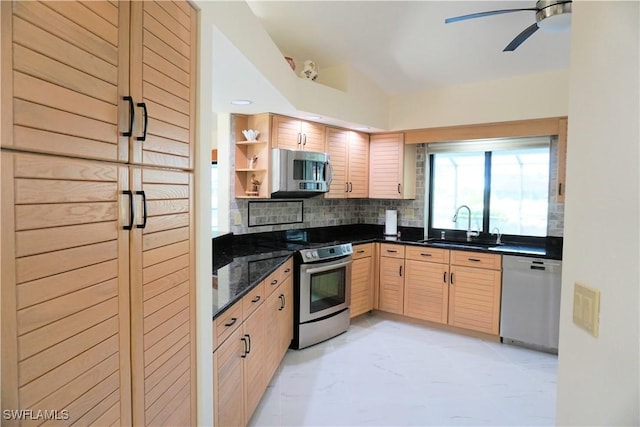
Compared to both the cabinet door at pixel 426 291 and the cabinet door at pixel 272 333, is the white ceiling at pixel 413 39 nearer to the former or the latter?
the cabinet door at pixel 426 291

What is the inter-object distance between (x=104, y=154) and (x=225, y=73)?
56.5 inches

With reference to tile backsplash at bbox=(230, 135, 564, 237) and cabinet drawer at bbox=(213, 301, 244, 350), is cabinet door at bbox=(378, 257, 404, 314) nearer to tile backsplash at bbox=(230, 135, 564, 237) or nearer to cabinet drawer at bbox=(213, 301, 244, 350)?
tile backsplash at bbox=(230, 135, 564, 237)

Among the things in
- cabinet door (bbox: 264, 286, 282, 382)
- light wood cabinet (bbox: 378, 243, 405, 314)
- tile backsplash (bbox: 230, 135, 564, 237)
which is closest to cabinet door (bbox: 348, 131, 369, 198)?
tile backsplash (bbox: 230, 135, 564, 237)

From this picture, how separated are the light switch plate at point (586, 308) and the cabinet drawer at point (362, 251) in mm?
2923

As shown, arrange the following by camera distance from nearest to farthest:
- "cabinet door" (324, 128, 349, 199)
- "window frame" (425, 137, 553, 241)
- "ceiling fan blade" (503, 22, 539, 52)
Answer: "ceiling fan blade" (503, 22, 539, 52) → "window frame" (425, 137, 553, 241) → "cabinet door" (324, 128, 349, 199)

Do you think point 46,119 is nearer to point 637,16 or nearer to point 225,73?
point 637,16

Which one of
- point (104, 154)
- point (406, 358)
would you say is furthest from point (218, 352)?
point (406, 358)

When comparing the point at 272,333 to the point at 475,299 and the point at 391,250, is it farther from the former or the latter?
the point at 475,299

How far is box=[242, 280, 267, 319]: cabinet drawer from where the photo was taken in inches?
80.0

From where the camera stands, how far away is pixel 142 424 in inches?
43.9

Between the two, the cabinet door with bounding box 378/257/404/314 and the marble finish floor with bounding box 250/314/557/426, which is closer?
the marble finish floor with bounding box 250/314/557/426

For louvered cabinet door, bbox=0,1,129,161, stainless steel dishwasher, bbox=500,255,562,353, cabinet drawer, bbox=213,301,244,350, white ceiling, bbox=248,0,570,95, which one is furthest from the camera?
stainless steel dishwasher, bbox=500,255,562,353

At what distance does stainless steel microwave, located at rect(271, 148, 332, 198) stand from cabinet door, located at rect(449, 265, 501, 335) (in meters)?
1.60

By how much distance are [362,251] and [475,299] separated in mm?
1202
